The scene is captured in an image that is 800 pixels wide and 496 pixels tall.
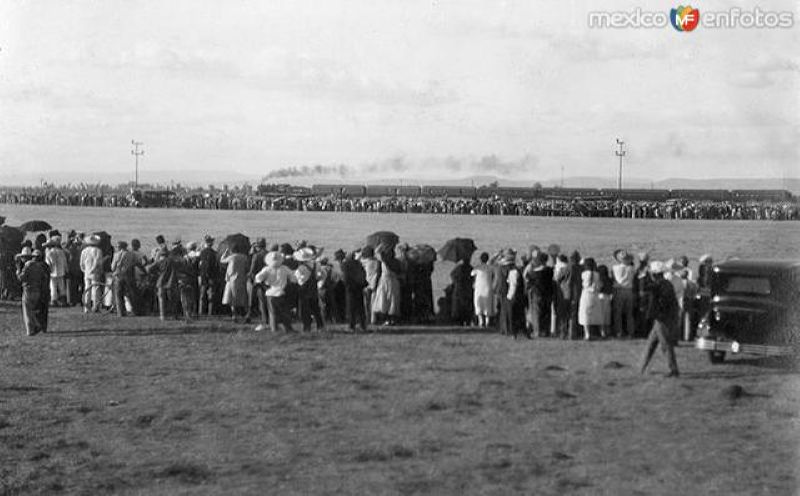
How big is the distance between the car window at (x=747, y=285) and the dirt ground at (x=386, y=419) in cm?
114

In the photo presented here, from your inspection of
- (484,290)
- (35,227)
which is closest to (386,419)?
(484,290)

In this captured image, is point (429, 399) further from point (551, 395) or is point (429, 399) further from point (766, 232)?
point (766, 232)

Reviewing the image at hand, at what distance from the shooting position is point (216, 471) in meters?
9.09

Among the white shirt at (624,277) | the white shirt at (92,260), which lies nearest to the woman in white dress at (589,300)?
the white shirt at (624,277)

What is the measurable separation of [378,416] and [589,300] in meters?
6.45

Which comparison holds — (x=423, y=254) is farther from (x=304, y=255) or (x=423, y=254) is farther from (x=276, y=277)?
(x=276, y=277)

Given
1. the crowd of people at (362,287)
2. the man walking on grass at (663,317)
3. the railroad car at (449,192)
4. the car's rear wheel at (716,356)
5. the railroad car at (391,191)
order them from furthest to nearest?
1. the railroad car at (391,191)
2. the railroad car at (449,192)
3. the crowd of people at (362,287)
4. the car's rear wheel at (716,356)
5. the man walking on grass at (663,317)

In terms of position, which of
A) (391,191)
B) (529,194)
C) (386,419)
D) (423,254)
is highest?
(391,191)

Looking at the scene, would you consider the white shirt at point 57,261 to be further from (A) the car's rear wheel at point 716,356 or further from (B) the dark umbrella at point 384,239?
(A) the car's rear wheel at point 716,356

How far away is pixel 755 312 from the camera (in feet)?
45.1

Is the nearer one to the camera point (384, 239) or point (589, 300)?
point (589, 300)

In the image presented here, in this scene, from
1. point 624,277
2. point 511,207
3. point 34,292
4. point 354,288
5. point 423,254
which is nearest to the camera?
point 624,277

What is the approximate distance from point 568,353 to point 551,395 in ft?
10.4

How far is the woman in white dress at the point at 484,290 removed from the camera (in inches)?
688
